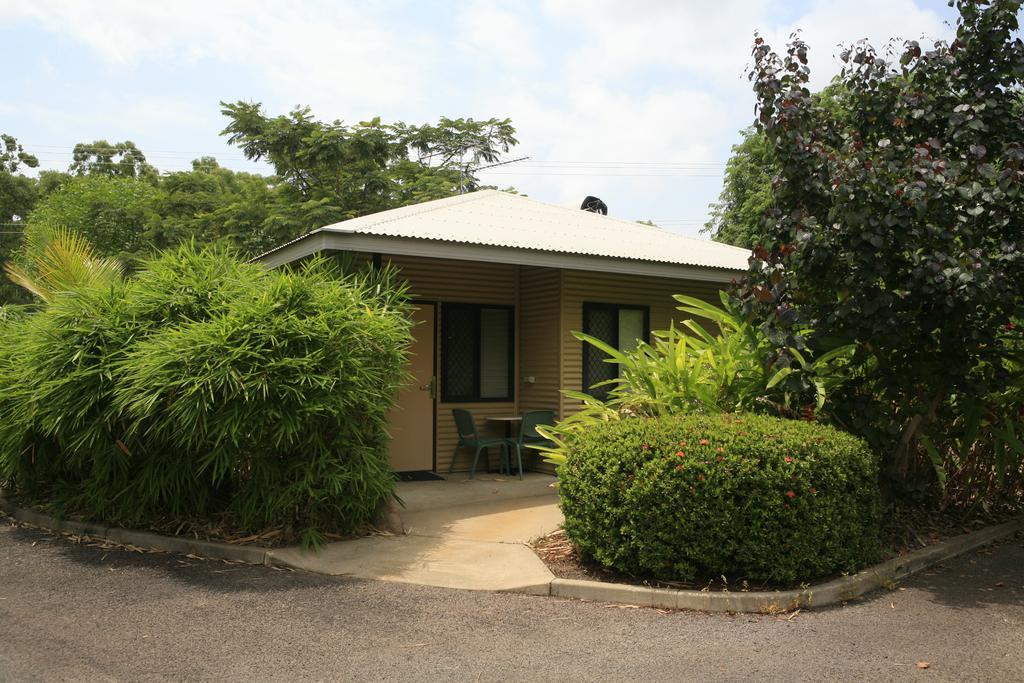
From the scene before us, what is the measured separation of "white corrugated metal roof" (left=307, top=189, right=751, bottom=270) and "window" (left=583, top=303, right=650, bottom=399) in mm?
859

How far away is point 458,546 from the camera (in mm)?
7004

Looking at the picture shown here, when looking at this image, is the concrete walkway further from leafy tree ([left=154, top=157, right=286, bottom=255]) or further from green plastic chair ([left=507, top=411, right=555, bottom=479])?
leafy tree ([left=154, top=157, right=286, bottom=255])

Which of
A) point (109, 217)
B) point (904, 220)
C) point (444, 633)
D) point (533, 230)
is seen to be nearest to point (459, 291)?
point (533, 230)

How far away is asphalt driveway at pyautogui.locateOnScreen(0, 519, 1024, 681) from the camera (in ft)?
14.2

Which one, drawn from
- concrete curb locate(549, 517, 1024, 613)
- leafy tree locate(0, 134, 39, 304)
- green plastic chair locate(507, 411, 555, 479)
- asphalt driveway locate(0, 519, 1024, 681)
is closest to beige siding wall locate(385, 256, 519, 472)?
green plastic chair locate(507, 411, 555, 479)

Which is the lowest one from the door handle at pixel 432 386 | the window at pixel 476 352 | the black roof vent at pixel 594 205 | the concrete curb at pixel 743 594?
the concrete curb at pixel 743 594

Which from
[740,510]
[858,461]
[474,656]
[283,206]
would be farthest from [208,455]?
[283,206]

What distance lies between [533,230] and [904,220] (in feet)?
19.4

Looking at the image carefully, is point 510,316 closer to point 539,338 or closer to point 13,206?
point 539,338

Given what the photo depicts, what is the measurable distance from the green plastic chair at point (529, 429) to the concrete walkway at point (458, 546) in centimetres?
74

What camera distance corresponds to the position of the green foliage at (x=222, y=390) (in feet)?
21.6

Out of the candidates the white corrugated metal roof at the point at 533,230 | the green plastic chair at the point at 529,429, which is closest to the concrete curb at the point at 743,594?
the green plastic chair at the point at 529,429

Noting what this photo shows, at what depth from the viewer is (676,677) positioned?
13.9 feet

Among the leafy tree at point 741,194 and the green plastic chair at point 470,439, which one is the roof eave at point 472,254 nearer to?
the green plastic chair at point 470,439
